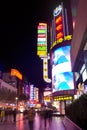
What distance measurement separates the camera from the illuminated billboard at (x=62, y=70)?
48.4m

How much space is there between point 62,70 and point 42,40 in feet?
46.0

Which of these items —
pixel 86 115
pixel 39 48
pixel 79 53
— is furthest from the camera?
pixel 39 48

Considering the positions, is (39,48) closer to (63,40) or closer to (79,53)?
(63,40)

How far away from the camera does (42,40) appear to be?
60.4 meters

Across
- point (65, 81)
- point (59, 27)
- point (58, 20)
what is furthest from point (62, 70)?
point (58, 20)

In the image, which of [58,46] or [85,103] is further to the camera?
[58,46]

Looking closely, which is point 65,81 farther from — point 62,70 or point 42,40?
point 42,40

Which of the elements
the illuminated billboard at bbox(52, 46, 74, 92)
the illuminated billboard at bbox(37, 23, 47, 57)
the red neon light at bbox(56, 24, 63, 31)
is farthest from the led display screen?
the illuminated billboard at bbox(37, 23, 47, 57)

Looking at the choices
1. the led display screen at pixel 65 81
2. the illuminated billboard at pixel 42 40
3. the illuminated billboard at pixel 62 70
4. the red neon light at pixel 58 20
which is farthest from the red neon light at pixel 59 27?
the led display screen at pixel 65 81

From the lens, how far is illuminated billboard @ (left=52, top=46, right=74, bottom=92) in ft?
159

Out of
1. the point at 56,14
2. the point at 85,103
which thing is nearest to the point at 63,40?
the point at 56,14

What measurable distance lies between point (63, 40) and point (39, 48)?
34.9 feet

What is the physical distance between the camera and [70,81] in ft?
159

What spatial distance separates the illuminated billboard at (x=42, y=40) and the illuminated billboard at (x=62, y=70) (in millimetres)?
8210
